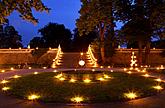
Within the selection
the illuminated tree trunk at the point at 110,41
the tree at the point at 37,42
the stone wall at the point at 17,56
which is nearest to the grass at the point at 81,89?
the illuminated tree trunk at the point at 110,41

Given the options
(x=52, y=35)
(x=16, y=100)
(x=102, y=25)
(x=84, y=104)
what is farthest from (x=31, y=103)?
(x=52, y=35)

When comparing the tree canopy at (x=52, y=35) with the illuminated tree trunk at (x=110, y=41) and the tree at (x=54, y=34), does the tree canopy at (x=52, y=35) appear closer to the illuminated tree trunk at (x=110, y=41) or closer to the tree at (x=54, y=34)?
the tree at (x=54, y=34)

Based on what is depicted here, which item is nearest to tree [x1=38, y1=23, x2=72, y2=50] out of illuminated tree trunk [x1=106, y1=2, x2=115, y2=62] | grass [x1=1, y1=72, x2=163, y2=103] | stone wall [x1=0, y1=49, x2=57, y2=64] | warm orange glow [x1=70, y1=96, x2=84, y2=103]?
stone wall [x1=0, y1=49, x2=57, y2=64]

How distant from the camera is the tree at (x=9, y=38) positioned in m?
47.0

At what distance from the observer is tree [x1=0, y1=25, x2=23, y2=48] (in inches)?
1852

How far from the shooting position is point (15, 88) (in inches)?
587

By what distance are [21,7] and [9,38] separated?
125ft

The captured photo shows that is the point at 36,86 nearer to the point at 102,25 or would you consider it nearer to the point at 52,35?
the point at 102,25

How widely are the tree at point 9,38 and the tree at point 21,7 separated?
120 ft

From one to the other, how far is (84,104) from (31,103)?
1675 millimetres

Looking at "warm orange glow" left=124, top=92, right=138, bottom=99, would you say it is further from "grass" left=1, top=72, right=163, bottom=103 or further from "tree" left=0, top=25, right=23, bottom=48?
"tree" left=0, top=25, right=23, bottom=48

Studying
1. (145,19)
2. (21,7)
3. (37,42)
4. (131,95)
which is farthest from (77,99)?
(37,42)

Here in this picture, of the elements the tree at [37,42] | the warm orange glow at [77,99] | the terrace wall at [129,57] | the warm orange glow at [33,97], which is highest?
the tree at [37,42]

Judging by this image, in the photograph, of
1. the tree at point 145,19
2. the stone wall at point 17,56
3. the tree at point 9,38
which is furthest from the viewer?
the tree at point 9,38
